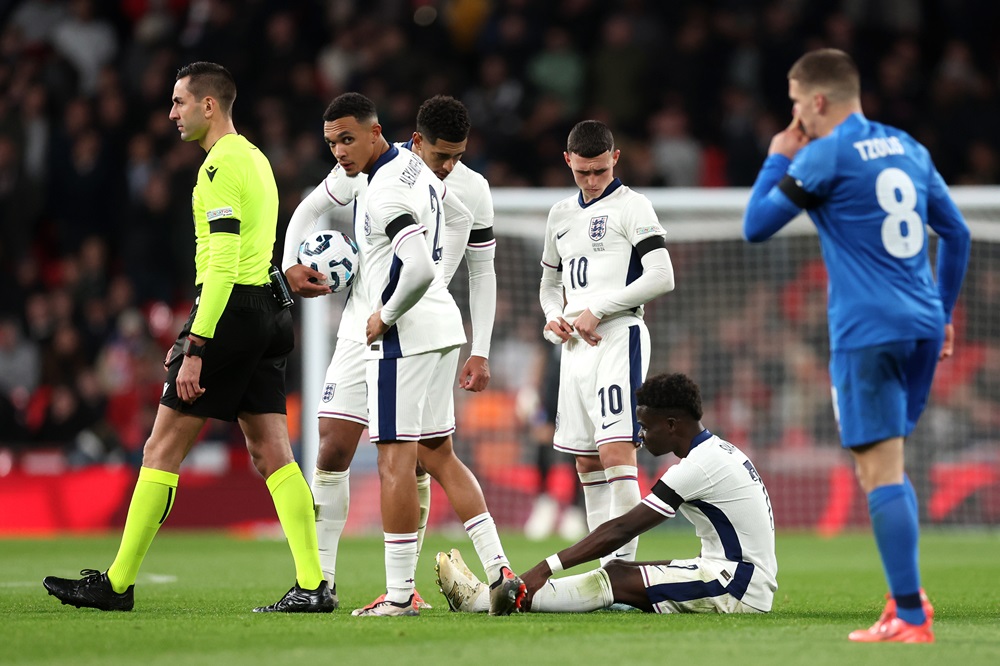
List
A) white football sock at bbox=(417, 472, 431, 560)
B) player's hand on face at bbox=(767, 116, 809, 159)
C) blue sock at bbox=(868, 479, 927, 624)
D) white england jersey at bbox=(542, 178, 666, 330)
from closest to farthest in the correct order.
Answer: blue sock at bbox=(868, 479, 927, 624) → player's hand on face at bbox=(767, 116, 809, 159) → white football sock at bbox=(417, 472, 431, 560) → white england jersey at bbox=(542, 178, 666, 330)

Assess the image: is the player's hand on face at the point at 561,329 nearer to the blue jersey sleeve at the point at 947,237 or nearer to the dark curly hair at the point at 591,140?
the dark curly hair at the point at 591,140

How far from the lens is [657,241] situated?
7781 mm

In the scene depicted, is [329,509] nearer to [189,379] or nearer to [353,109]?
[189,379]

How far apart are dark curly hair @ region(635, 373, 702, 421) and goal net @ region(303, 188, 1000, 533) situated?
24.5 ft

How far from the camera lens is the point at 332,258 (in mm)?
7031

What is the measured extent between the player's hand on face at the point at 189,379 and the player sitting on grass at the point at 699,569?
4.70ft

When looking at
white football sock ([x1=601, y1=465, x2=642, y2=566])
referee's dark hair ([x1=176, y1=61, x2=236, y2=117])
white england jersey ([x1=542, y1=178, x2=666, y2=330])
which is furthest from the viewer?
white england jersey ([x1=542, y1=178, x2=666, y2=330])

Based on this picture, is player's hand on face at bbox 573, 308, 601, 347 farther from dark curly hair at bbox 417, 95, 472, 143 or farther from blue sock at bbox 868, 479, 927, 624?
blue sock at bbox 868, 479, 927, 624

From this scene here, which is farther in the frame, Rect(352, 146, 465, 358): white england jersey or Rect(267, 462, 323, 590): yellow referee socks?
Rect(267, 462, 323, 590): yellow referee socks

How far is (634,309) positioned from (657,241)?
41cm

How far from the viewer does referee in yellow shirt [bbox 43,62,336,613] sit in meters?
6.66

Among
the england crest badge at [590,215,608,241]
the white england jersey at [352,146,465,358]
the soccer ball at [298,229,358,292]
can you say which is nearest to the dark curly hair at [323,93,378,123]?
the white england jersey at [352,146,465,358]

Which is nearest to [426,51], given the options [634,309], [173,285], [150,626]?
[173,285]

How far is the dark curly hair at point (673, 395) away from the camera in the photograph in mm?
7082
